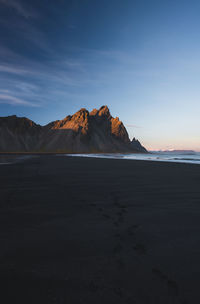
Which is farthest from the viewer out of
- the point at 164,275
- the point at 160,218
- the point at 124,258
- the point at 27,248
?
the point at 160,218

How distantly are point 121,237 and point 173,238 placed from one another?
1.01m

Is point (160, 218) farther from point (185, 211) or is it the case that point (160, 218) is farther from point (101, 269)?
point (101, 269)

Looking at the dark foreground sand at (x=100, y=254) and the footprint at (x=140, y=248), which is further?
the footprint at (x=140, y=248)

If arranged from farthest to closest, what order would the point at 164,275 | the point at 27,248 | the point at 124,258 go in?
the point at 27,248 < the point at 124,258 < the point at 164,275

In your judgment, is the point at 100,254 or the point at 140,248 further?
the point at 140,248

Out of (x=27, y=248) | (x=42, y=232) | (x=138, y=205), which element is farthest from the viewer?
(x=138, y=205)

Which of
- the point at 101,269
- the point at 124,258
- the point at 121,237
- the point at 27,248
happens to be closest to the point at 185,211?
the point at 121,237

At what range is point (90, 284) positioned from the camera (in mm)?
2184

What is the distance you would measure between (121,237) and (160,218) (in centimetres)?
160

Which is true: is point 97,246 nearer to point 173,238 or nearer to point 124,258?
point 124,258

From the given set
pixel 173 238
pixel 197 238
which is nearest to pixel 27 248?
pixel 173 238

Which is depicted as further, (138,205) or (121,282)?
(138,205)

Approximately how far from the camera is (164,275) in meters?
2.38

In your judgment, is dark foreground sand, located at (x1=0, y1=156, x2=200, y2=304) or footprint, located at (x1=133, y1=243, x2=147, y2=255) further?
footprint, located at (x1=133, y1=243, x2=147, y2=255)
